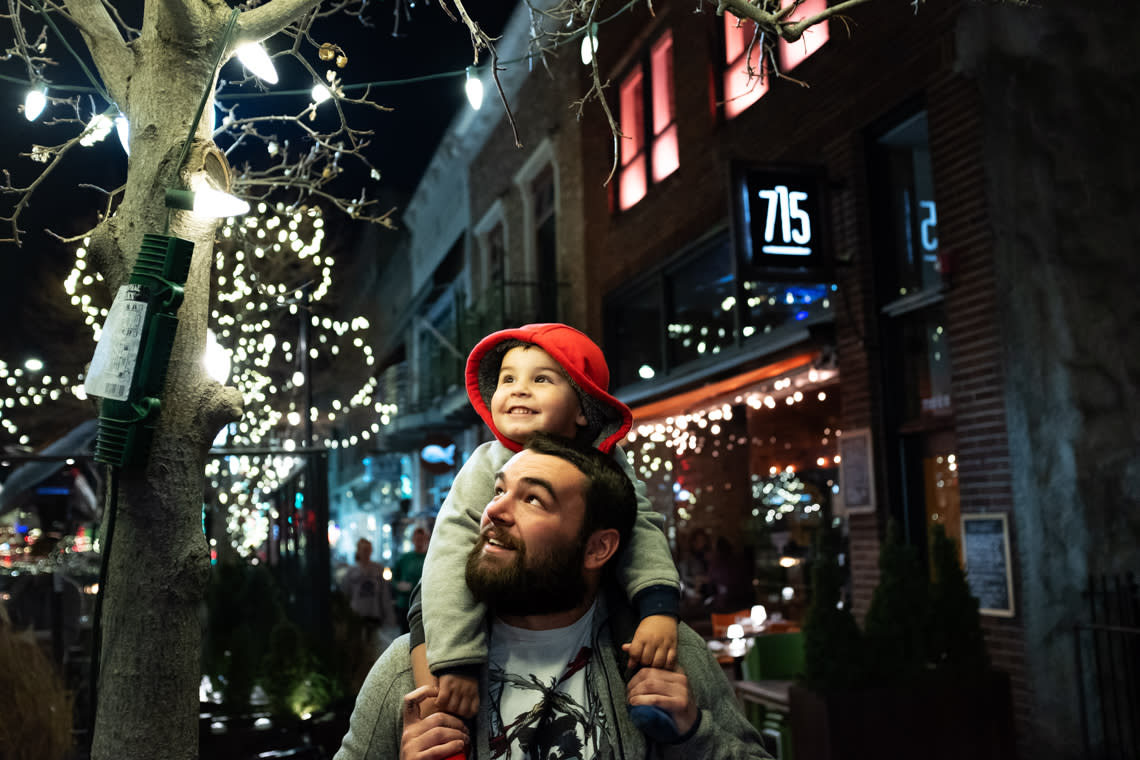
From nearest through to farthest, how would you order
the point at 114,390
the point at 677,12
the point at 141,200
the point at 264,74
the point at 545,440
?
the point at 545,440 < the point at 114,390 < the point at 141,200 < the point at 264,74 < the point at 677,12

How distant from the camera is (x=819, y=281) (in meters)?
9.33

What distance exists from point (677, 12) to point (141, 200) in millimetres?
11513

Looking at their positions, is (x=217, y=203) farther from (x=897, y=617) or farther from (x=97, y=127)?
(x=897, y=617)

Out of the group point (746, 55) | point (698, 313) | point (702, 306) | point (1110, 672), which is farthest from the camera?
point (698, 313)

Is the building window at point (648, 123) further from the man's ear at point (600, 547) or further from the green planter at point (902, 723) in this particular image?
the man's ear at point (600, 547)

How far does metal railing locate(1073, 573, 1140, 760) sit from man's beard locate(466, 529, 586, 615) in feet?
19.0

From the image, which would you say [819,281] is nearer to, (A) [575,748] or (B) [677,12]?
(B) [677,12]

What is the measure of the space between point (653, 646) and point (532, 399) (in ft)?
2.40

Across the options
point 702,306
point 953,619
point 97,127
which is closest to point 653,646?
point 97,127

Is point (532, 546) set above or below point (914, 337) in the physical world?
below

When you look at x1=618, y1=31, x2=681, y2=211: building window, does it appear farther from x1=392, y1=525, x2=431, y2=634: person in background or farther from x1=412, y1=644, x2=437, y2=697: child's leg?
x1=412, y1=644, x2=437, y2=697: child's leg

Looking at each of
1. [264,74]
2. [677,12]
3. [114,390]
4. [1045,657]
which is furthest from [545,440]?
[677,12]

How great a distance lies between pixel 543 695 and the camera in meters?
2.28

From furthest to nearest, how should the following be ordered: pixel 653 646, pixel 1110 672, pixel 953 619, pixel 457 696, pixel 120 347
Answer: pixel 953 619, pixel 1110 672, pixel 120 347, pixel 653 646, pixel 457 696
